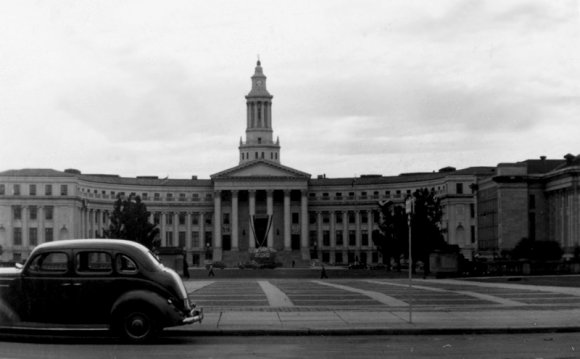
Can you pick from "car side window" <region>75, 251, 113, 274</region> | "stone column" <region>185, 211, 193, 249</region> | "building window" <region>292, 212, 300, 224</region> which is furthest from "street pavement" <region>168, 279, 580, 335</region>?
"building window" <region>292, 212, 300, 224</region>

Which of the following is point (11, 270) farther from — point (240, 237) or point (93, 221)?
point (240, 237)

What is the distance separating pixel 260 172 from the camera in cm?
17925

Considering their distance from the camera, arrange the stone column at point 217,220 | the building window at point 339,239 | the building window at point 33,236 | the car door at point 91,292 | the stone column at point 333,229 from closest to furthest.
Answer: the car door at point 91,292
the building window at point 33,236
the stone column at point 217,220
the building window at point 339,239
the stone column at point 333,229

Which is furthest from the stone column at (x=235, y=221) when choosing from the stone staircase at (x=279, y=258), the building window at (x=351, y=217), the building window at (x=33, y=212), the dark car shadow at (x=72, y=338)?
the dark car shadow at (x=72, y=338)

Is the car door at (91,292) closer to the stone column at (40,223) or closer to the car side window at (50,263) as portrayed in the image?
the car side window at (50,263)

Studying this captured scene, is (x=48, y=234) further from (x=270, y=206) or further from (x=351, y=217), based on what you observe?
(x=351, y=217)

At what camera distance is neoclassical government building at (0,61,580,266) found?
161 meters

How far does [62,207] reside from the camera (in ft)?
527

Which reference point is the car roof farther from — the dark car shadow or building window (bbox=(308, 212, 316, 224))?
building window (bbox=(308, 212, 316, 224))

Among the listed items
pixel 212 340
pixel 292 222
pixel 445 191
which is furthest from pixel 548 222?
pixel 212 340

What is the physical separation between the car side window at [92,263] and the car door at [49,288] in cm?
21

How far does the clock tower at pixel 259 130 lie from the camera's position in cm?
19062

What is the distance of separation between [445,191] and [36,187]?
220ft

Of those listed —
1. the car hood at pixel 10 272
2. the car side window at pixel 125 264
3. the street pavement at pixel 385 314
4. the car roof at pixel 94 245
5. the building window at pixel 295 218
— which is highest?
the building window at pixel 295 218
